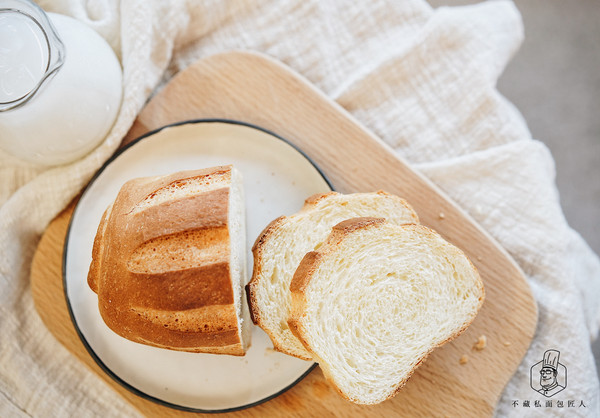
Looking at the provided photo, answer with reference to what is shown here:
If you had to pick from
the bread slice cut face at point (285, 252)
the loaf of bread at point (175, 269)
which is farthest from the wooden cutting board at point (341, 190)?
the loaf of bread at point (175, 269)

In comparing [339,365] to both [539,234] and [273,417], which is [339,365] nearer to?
[273,417]

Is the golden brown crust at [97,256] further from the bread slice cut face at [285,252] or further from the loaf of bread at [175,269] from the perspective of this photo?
the bread slice cut face at [285,252]

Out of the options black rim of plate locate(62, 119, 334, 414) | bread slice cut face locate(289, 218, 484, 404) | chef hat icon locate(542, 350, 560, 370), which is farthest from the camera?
chef hat icon locate(542, 350, 560, 370)

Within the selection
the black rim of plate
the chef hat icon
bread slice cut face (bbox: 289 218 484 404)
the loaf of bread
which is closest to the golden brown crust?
the loaf of bread

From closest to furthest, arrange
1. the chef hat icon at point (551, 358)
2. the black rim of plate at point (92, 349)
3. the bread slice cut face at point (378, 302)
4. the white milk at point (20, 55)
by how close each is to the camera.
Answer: the white milk at point (20, 55) < the bread slice cut face at point (378, 302) < the black rim of plate at point (92, 349) < the chef hat icon at point (551, 358)

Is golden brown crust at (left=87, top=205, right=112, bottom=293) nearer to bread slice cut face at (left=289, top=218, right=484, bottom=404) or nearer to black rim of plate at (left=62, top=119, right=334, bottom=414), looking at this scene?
black rim of plate at (left=62, top=119, right=334, bottom=414)

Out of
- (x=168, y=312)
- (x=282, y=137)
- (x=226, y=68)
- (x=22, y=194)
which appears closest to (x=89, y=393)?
(x=168, y=312)

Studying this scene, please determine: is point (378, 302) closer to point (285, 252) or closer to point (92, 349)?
point (285, 252)
